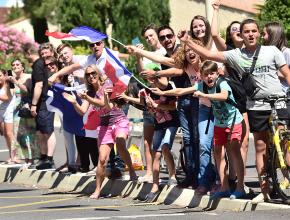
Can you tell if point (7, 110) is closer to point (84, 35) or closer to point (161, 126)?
point (84, 35)

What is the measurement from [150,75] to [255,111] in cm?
182

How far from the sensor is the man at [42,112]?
16266 mm

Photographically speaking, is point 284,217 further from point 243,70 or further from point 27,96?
point 27,96

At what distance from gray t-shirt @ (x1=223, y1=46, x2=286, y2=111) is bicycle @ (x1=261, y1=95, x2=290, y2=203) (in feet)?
0.34

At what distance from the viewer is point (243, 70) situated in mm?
11680

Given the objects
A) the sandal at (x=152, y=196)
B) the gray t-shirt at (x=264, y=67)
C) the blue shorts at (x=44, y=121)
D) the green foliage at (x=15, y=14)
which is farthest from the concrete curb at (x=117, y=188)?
the green foliage at (x=15, y=14)

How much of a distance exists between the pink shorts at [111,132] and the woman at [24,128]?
10.9 feet

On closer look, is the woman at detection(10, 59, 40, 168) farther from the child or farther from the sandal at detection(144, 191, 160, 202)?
the child

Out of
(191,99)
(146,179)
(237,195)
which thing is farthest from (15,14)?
(237,195)

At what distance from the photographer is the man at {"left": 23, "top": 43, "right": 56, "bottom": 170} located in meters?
16.3

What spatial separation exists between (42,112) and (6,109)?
205 centimetres

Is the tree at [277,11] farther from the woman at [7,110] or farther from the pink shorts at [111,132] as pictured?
the pink shorts at [111,132]

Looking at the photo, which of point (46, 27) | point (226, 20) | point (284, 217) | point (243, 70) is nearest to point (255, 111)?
point (243, 70)

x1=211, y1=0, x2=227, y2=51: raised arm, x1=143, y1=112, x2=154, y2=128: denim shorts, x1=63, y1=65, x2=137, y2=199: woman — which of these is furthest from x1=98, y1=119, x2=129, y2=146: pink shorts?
x1=211, y1=0, x2=227, y2=51: raised arm
